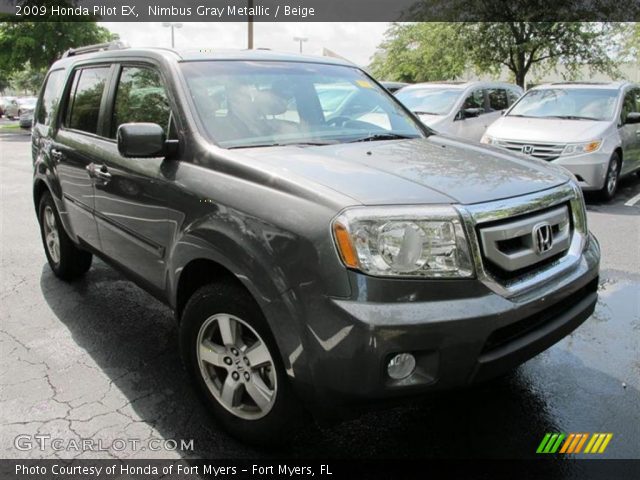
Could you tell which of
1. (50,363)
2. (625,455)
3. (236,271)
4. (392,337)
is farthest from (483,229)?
(50,363)

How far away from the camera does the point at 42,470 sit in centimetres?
255

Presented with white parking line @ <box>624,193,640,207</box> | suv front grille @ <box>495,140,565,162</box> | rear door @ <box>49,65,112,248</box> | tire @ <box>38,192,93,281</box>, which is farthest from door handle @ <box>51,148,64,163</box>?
white parking line @ <box>624,193,640,207</box>

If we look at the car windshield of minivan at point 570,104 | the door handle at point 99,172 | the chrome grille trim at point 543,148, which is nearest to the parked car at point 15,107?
the car windshield of minivan at point 570,104

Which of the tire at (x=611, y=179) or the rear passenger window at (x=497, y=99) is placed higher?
the rear passenger window at (x=497, y=99)

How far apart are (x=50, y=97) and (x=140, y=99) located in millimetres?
2029

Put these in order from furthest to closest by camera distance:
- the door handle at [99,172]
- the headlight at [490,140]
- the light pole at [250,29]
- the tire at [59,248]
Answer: the light pole at [250,29]
the headlight at [490,140]
the tire at [59,248]
the door handle at [99,172]

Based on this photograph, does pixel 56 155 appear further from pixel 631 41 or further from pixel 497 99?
pixel 631 41

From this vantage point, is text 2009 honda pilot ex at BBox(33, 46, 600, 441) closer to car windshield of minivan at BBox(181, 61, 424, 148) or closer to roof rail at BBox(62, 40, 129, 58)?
car windshield of minivan at BBox(181, 61, 424, 148)

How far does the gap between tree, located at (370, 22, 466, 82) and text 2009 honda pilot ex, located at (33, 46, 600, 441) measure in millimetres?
20433

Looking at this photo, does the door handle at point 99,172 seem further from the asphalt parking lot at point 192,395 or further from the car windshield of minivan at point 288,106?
the asphalt parking lot at point 192,395

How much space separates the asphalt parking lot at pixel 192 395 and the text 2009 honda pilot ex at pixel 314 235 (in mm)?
366

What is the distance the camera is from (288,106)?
10.9 ft

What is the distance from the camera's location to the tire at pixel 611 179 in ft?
27.1

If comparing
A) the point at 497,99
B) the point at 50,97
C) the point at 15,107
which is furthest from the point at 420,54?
the point at 50,97
